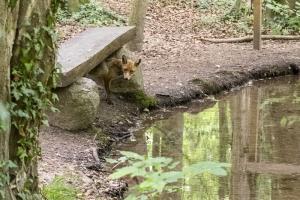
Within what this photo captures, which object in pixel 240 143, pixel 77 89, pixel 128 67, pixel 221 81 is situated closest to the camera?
pixel 77 89

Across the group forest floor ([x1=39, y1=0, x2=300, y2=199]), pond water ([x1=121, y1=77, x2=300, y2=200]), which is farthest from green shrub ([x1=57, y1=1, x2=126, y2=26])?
pond water ([x1=121, y1=77, x2=300, y2=200])

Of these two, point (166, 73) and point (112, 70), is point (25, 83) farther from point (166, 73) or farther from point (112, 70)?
point (166, 73)

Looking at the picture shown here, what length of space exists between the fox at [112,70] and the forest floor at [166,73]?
400mm

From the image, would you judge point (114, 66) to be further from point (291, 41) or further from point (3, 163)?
point (291, 41)

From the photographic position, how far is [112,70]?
10898mm

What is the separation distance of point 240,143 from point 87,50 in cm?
272

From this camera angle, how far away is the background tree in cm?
409

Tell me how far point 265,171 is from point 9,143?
4.65m

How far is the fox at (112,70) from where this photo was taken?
10781mm

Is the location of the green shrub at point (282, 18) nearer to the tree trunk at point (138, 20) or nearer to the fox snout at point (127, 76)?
the tree trunk at point (138, 20)

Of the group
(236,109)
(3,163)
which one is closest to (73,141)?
(236,109)

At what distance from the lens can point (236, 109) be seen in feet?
39.7

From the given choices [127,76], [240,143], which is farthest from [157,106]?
[240,143]

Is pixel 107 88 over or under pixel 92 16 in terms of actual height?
under
